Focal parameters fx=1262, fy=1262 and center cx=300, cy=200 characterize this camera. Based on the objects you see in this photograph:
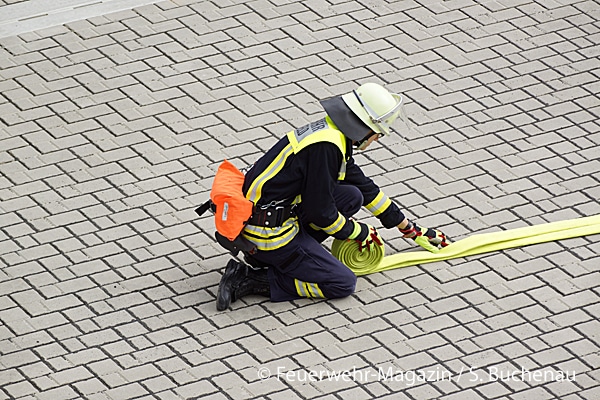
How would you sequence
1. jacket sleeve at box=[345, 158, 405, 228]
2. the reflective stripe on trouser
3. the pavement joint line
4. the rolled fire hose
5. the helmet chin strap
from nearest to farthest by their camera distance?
the helmet chin strap < the reflective stripe on trouser < jacket sleeve at box=[345, 158, 405, 228] < the rolled fire hose < the pavement joint line

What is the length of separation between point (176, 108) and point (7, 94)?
129cm

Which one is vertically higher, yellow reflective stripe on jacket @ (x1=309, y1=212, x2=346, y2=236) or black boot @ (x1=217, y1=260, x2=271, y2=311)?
yellow reflective stripe on jacket @ (x1=309, y1=212, x2=346, y2=236)

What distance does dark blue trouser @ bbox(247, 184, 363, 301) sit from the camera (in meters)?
7.43

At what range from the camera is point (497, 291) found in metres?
7.58

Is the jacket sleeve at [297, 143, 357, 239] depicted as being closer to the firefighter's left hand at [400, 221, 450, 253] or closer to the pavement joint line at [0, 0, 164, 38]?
the firefighter's left hand at [400, 221, 450, 253]

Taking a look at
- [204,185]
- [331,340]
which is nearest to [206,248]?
[204,185]

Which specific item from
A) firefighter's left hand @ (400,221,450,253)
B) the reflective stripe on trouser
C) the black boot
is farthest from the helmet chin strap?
the black boot

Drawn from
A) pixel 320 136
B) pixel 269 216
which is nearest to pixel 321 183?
pixel 320 136

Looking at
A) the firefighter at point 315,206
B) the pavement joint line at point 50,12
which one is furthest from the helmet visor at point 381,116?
the pavement joint line at point 50,12

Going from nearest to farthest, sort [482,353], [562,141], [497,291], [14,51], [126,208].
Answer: [482,353] → [497,291] → [126,208] → [562,141] → [14,51]

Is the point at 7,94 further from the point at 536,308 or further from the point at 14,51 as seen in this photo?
the point at 536,308

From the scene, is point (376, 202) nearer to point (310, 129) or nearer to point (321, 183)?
point (321, 183)

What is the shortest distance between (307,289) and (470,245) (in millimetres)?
1108

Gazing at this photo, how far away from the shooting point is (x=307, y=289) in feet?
24.7
